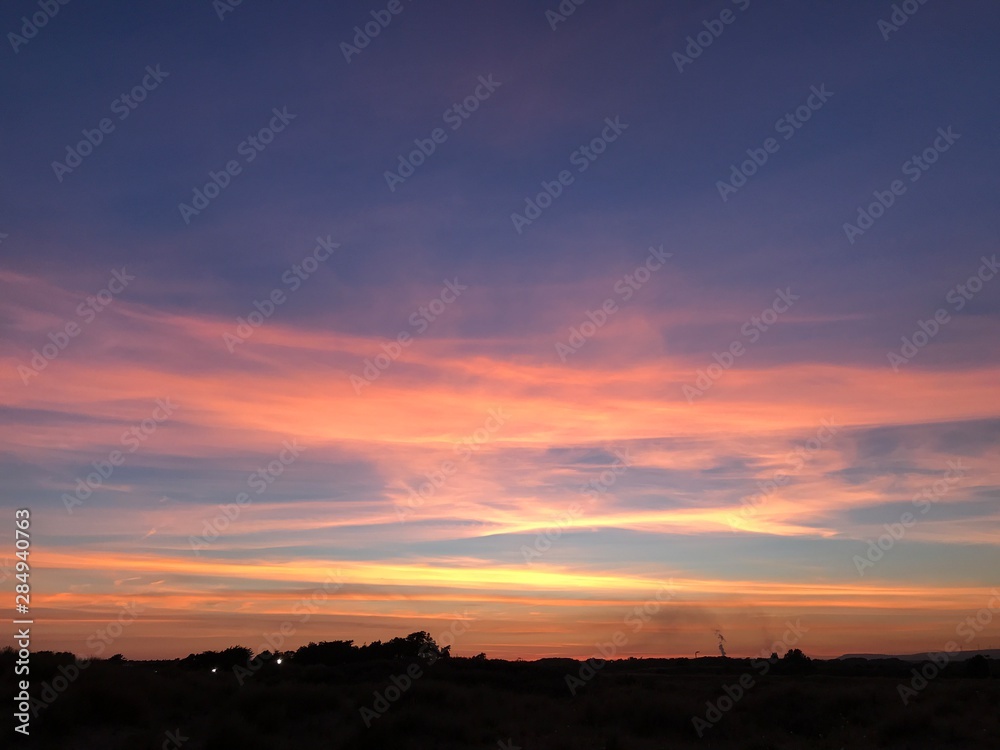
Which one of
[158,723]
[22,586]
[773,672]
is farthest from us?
[773,672]

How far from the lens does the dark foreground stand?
782 inches

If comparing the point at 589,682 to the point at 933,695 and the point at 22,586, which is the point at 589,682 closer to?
the point at 933,695

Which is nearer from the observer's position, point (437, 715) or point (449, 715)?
point (437, 715)

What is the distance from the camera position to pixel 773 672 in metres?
61.6

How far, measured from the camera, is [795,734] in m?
25.9

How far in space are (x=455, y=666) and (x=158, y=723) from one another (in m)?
24.6

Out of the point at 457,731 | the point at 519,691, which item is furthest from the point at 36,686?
the point at 519,691

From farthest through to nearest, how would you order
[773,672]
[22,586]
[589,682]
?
1. [773,672]
2. [589,682]
3. [22,586]

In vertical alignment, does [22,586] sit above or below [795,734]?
above

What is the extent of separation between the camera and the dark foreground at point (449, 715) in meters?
19.9

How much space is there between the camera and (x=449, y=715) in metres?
24.5

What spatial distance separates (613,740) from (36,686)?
55.2 feet

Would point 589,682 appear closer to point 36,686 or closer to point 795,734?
point 795,734

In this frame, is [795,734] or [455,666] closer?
[795,734]
